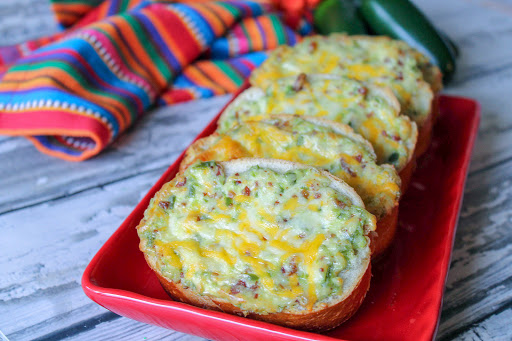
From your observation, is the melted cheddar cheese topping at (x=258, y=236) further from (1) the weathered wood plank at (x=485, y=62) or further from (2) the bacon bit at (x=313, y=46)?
(1) the weathered wood plank at (x=485, y=62)

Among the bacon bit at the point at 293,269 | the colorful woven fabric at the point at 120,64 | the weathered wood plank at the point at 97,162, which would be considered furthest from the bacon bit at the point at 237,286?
the colorful woven fabric at the point at 120,64

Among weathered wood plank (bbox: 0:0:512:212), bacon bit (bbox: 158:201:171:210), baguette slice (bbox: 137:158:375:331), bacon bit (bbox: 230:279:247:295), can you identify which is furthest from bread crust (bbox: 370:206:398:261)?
weathered wood plank (bbox: 0:0:512:212)

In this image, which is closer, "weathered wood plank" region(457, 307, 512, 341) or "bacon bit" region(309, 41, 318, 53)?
"weathered wood plank" region(457, 307, 512, 341)

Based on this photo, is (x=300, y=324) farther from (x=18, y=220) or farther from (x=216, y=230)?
(x=18, y=220)

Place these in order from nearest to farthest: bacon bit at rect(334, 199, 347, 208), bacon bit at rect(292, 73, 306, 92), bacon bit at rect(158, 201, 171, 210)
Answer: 1. bacon bit at rect(334, 199, 347, 208)
2. bacon bit at rect(158, 201, 171, 210)
3. bacon bit at rect(292, 73, 306, 92)

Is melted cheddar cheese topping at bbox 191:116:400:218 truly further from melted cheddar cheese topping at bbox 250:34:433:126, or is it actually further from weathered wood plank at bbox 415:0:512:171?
weathered wood plank at bbox 415:0:512:171
